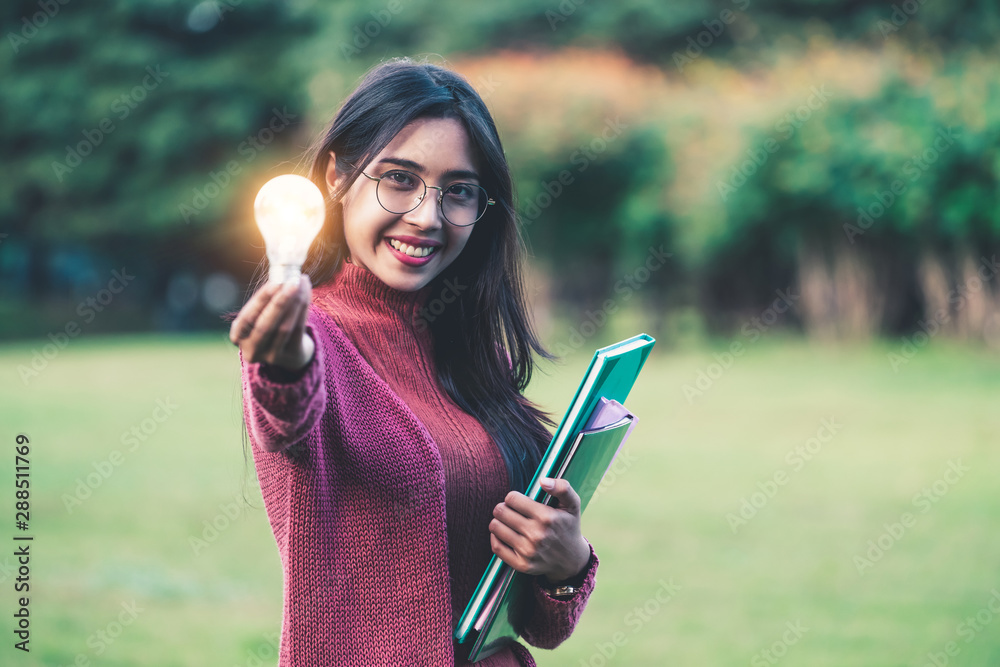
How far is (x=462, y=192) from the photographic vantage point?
1601mm

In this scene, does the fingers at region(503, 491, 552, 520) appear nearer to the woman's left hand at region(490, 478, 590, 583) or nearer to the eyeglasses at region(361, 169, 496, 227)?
the woman's left hand at region(490, 478, 590, 583)

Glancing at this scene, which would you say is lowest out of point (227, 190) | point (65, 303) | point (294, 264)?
point (65, 303)

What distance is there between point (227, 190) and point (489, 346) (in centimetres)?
2119

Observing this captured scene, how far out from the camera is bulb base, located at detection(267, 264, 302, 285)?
110 cm

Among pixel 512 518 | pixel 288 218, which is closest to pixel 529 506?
pixel 512 518

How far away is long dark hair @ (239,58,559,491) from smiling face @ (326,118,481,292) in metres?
0.02

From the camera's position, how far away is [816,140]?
13430 millimetres

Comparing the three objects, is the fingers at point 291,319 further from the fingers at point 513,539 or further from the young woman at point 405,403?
the fingers at point 513,539

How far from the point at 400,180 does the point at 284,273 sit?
1.58 feet

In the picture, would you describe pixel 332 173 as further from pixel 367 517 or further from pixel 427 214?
pixel 367 517

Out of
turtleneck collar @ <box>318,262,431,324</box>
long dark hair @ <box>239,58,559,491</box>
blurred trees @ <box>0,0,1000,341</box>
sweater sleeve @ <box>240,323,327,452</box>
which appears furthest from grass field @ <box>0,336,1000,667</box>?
blurred trees @ <box>0,0,1000,341</box>

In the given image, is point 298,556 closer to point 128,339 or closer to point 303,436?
point 303,436

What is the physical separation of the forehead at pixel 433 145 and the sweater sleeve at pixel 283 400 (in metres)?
0.45

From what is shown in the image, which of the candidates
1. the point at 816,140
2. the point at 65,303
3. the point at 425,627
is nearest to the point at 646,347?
the point at 425,627
